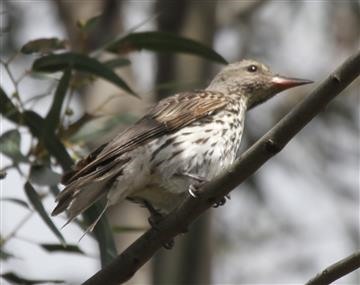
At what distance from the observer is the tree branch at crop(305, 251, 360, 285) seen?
306 centimetres

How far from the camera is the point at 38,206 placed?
4070 mm

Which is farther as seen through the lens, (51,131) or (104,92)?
(104,92)

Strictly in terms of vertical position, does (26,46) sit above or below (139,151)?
above

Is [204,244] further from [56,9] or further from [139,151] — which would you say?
[56,9]

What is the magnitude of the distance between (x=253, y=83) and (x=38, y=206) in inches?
61.3

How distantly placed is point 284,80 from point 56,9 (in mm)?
2991

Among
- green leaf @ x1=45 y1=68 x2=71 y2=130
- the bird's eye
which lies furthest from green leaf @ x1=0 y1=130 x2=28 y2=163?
the bird's eye

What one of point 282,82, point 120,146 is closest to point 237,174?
point 120,146

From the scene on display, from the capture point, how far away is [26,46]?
429 centimetres

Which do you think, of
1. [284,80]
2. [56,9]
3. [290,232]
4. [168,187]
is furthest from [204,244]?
[290,232]

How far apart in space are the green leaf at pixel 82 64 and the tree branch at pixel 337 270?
1.54 metres

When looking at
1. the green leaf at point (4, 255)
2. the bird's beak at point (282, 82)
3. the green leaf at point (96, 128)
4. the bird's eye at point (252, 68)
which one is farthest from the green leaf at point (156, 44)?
the green leaf at point (4, 255)

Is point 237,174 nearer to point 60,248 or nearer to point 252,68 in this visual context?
point 60,248

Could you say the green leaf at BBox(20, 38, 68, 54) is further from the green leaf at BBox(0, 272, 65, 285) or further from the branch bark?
the branch bark
